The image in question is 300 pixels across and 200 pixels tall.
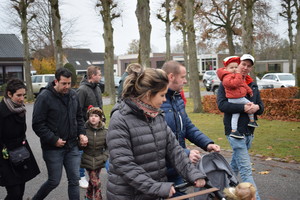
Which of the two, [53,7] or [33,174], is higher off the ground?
[53,7]

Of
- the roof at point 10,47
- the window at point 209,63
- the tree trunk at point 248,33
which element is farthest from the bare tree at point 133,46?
the tree trunk at point 248,33

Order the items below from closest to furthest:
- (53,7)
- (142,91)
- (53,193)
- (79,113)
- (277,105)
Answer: (142,91) → (79,113) → (53,193) → (277,105) → (53,7)

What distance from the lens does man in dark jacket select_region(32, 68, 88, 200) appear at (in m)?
4.31

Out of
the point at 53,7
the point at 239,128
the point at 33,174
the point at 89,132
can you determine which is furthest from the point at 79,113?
the point at 53,7

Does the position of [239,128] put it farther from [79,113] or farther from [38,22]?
[38,22]

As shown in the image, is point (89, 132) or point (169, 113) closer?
point (169, 113)

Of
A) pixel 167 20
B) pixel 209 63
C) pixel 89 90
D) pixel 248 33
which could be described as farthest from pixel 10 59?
pixel 209 63

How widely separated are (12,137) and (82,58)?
233ft

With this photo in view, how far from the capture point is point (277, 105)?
13.1 metres

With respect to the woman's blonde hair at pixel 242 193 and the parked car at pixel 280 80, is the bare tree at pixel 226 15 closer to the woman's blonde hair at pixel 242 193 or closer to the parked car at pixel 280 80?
the parked car at pixel 280 80

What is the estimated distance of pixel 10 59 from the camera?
123ft

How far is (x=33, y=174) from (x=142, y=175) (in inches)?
91.1

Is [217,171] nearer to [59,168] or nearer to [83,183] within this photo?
[59,168]

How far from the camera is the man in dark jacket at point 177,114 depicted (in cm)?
344
